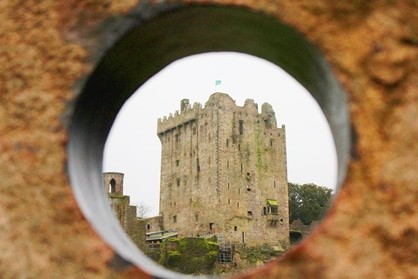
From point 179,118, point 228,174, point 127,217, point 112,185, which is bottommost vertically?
point 127,217

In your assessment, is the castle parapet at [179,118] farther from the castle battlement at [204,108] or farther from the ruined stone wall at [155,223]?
the ruined stone wall at [155,223]

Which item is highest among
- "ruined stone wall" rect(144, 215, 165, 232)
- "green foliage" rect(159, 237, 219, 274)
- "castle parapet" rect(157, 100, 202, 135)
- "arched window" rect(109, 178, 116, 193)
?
"castle parapet" rect(157, 100, 202, 135)

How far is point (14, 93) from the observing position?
1.60 m

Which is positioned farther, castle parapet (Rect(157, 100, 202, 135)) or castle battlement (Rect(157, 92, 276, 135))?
castle parapet (Rect(157, 100, 202, 135))

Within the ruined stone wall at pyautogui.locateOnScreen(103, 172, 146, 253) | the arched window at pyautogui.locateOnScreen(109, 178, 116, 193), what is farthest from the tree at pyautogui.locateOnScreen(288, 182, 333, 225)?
the ruined stone wall at pyautogui.locateOnScreen(103, 172, 146, 253)

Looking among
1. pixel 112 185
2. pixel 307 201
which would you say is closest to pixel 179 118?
→ pixel 112 185

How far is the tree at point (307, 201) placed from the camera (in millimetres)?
46812

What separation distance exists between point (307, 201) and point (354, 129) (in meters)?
Result: 48.5

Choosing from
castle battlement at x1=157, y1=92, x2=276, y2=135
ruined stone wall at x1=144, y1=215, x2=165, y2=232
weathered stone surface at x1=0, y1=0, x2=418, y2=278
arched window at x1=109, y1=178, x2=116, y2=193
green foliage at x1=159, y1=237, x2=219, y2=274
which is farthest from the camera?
ruined stone wall at x1=144, y1=215, x2=165, y2=232

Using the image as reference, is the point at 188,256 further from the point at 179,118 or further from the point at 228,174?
the point at 179,118

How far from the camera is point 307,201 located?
4878 cm

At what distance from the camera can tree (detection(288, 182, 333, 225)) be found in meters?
46.8

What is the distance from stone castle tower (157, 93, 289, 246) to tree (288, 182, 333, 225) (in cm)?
547

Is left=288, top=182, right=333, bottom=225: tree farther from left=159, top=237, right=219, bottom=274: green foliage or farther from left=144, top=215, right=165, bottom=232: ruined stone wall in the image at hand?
left=159, top=237, right=219, bottom=274: green foliage
